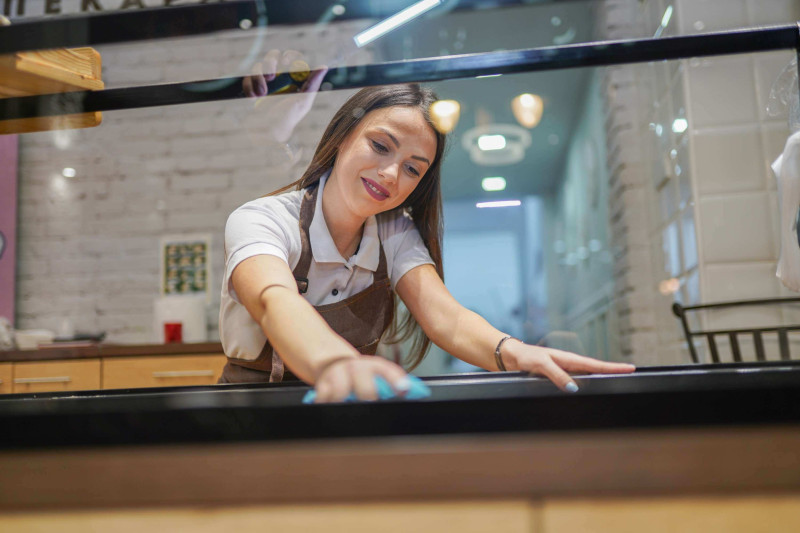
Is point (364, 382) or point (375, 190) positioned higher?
point (375, 190)

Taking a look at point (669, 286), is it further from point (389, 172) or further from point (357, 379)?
point (357, 379)

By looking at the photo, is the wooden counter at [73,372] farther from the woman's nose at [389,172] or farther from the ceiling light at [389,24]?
the ceiling light at [389,24]

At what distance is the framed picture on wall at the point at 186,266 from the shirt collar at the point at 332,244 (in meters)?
1.31

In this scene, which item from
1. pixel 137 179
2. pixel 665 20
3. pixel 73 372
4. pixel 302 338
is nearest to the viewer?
pixel 302 338

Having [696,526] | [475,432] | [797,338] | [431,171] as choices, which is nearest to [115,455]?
[475,432]

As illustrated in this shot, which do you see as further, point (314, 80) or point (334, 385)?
point (314, 80)

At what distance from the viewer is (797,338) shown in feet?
3.72

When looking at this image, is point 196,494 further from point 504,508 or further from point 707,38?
point 707,38

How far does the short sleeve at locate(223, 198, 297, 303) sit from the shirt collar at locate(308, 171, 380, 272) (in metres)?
0.02

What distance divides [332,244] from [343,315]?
0.07 meters

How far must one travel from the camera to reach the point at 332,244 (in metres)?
0.61

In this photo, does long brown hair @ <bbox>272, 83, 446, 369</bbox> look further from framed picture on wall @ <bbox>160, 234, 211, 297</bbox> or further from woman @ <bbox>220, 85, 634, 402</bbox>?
framed picture on wall @ <bbox>160, 234, 211, 297</bbox>

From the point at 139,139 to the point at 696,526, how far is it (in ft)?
2.40

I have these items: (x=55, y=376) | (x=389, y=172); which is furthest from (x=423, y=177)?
(x=55, y=376)
